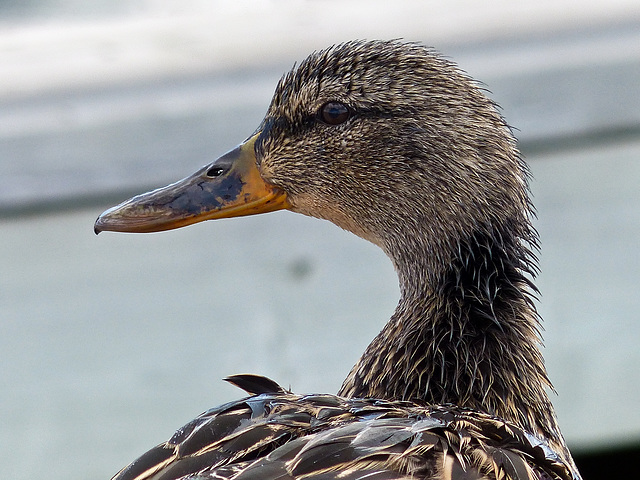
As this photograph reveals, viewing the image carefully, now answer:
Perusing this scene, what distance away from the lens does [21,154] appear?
3.38 m

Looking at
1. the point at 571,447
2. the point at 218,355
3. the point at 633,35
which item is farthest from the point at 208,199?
the point at 633,35

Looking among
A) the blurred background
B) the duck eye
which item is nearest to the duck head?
the duck eye

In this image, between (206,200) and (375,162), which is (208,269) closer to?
(206,200)

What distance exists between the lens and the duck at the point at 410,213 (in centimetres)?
165

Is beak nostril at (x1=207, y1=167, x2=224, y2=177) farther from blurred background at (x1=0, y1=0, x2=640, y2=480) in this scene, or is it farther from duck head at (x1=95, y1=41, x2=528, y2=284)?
blurred background at (x1=0, y1=0, x2=640, y2=480)

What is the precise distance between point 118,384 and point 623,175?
2.20 metres

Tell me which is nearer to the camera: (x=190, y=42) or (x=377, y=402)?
(x=377, y=402)

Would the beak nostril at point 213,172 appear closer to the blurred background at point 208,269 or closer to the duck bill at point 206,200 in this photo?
the duck bill at point 206,200

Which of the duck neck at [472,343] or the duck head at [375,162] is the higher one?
the duck head at [375,162]

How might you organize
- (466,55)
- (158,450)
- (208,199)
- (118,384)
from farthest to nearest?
(466,55) → (118,384) → (208,199) → (158,450)

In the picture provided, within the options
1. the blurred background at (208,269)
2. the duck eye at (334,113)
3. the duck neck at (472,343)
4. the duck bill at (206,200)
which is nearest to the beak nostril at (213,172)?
the duck bill at (206,200)

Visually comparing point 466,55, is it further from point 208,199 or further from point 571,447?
point 208,199

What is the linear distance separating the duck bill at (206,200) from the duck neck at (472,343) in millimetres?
396

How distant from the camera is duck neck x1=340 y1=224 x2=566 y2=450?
1.66 meters
